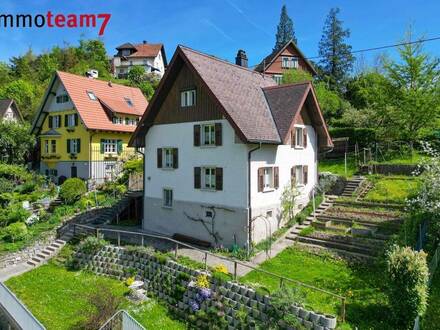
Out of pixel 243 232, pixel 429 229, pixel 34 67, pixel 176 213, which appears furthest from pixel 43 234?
pixel 34 67

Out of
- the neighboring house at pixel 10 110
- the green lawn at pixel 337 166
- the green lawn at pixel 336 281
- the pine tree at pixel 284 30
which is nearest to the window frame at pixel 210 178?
the green lawn at pixel 336 281

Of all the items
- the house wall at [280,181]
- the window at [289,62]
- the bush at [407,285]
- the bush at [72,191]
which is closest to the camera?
the bush at [407,285]

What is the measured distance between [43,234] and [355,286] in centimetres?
2122

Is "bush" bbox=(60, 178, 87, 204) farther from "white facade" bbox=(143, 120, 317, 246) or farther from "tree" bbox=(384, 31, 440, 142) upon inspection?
"tree" bbox=(384, 31, 440, 142)

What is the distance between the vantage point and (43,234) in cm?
2472

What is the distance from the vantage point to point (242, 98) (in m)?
21.4

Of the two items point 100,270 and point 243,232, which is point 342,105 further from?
point 100,270

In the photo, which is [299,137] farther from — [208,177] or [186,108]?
[186,108]

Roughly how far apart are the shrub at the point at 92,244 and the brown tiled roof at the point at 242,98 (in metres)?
7.13

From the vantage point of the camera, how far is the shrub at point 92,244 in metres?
20.9

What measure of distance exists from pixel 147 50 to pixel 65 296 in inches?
3181

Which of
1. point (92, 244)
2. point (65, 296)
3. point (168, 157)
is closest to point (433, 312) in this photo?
point (65, 296)

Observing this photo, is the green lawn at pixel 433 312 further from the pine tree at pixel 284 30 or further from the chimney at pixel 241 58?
the pine tree at pixel 284 30

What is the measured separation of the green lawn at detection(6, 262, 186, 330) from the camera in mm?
15039
